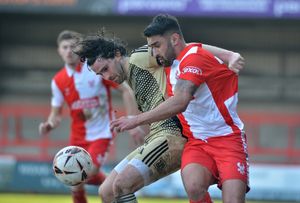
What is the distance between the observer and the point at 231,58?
6.94 meters

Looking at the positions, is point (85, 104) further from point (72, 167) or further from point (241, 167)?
point (241, 167)

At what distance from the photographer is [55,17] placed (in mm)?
21188

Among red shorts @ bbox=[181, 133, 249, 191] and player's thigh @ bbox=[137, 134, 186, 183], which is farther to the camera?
player's thigh @ bbox=[137, 134, 186, 183]

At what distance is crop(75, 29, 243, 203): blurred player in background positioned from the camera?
23.5 feet

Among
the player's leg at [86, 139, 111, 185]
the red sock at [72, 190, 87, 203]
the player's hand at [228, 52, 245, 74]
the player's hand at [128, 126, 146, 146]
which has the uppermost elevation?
the player's hand at [228, 52, 245, 74]

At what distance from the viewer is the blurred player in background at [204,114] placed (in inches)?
265

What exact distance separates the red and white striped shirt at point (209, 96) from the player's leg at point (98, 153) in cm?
274

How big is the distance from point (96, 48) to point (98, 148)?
283 cm

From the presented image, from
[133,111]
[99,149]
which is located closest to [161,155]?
[133,111]

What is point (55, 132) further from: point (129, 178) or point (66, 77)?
point (129, 178)

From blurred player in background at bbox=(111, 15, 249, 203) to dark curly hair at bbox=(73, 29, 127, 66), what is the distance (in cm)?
49

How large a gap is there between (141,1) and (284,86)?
4721 mm

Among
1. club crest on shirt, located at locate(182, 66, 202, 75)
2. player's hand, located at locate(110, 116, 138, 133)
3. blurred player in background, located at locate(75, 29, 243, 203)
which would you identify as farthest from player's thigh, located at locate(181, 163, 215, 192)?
club crest on shirt, located at locate(182, 66, 202, 75)

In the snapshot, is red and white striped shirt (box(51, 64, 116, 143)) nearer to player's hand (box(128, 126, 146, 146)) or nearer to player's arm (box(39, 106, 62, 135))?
player's arm (box(39, 106, 62, 135))
